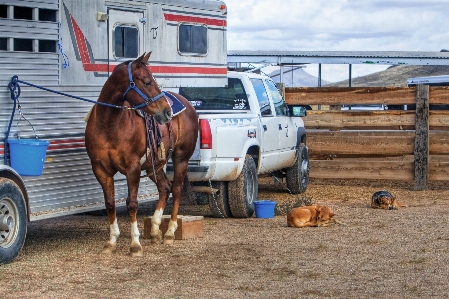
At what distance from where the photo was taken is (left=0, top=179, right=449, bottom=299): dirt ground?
721cm

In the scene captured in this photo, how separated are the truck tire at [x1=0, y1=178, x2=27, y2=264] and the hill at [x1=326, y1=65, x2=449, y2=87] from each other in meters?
52.8

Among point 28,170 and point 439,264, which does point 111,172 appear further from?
point 439,264

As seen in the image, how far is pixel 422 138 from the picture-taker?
619 inches

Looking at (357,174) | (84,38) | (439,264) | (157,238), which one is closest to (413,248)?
(439,264)

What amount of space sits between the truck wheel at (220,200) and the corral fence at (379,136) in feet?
16.1

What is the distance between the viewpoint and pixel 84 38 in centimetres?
971

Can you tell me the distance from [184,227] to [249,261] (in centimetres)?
172

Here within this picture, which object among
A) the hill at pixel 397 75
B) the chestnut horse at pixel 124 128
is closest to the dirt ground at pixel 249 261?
the chestnut horse at pixel 124 128

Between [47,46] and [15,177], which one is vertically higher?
[47,46]

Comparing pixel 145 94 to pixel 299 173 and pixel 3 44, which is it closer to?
pixel 3 44

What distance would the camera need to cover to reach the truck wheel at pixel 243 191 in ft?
38.4

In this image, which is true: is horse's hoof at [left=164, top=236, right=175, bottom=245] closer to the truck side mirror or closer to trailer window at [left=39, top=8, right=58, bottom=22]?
trailer window at [left=39, top=8, right=58, bottom=22]

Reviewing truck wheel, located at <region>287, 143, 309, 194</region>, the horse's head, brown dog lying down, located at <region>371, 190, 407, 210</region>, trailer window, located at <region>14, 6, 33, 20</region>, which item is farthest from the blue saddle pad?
truck wheel, located at <region>287, 143, 309, 194</region>

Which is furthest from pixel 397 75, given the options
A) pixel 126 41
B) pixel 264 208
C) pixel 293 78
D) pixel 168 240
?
pixel 168 240
